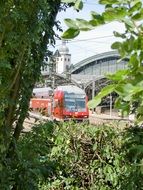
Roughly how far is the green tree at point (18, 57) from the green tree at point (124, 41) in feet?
5.49

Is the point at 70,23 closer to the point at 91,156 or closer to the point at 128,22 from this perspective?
the point at 128,22

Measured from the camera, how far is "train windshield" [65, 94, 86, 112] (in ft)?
96.1

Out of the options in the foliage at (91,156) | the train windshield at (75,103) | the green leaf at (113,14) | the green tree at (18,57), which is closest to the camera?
the green leaf at (113,14)

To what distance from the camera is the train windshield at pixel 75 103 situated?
29.3 metres

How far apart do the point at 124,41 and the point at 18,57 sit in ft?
6.44

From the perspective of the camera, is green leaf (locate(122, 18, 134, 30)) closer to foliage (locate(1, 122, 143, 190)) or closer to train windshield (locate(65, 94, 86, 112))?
foliage (locate(1, 122, 143, 190))

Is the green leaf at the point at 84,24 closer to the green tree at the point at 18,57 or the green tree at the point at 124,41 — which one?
the green tree at the point at 124,41

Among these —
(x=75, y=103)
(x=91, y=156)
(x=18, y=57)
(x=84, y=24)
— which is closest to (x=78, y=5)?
(x=84, y=24)

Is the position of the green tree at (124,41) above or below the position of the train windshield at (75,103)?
below

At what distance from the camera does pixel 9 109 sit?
3049 millimetres

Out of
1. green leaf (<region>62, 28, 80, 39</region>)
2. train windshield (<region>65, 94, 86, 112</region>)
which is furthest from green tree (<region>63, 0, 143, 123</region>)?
train windshield (<region>65, 94, 86, 112</region>)

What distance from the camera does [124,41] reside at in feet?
2.98

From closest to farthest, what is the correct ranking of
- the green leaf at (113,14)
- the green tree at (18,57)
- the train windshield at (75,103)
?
the green leaf at (113,14), the green tree at (18,57), the train windshield at (75,103)

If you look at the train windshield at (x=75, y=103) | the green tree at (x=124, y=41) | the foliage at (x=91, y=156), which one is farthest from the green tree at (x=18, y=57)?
the train windshield at (x=75, y=103)
